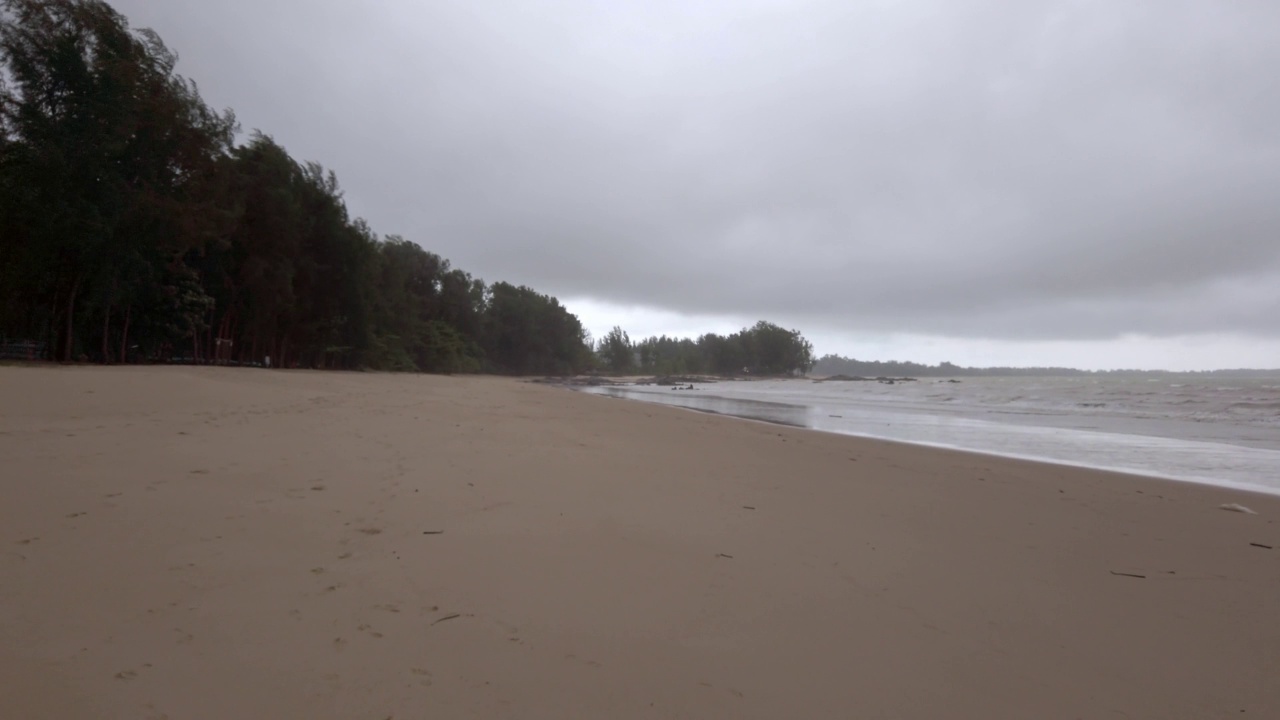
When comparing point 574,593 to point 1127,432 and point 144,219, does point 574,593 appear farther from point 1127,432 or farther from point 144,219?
point 144,219

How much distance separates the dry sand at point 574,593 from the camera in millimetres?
2027

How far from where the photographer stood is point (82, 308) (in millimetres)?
18594

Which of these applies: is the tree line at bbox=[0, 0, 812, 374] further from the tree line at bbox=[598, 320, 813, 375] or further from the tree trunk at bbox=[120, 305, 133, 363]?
the tree line at bbox=[598, 320, 813, 375]

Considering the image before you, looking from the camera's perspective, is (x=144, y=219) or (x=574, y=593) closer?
(x=574, y=593)

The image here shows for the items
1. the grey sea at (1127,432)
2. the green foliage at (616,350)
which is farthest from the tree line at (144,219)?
the green foliage at (616,350)

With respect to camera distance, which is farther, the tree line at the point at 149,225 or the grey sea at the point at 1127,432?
the tree line at the point at 149,225

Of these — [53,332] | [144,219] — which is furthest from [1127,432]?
[53,332]

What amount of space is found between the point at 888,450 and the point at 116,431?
364 inches

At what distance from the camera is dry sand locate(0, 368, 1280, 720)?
2027 millimetres

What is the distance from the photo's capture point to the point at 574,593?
9.20ft

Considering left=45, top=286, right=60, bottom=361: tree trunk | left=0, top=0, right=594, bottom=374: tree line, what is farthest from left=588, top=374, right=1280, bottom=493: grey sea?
left=45, top=286, right=60, bottom=361: tree trunk

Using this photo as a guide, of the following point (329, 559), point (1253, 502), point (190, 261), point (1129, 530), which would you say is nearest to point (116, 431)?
point (329, 559)

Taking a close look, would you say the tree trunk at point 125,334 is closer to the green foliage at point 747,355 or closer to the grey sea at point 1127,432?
the grey sea at point 1127,432

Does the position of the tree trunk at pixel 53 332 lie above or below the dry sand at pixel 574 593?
above
